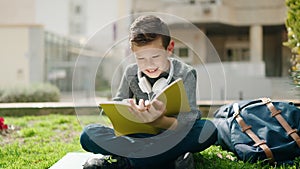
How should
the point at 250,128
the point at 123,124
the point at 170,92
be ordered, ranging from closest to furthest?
the point at 170,92, the point at 123,124, the point at 250,128

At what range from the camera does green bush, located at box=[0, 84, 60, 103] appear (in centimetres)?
750

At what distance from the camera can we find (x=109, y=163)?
187 cm

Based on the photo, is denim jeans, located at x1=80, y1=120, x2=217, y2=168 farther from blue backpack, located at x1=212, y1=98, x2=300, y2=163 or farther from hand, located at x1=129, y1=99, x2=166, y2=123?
blue backpack, located at x1=212, y1=98, x2=300, y2=163

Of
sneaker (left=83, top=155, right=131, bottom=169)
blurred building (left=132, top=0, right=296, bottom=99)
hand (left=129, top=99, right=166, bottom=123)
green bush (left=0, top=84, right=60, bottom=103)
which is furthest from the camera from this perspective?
blurred building (left=132, top=0, right=296, bottom=99)

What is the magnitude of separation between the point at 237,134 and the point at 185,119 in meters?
0.59

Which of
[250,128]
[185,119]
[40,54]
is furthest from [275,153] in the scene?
[40,54]

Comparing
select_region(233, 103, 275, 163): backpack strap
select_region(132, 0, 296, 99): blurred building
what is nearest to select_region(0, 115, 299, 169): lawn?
select_region(233, 103, 275, 163): backpack strap

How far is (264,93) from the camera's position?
1060 cm

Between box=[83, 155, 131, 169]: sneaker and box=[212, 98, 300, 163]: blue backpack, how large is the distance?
2.09 ft

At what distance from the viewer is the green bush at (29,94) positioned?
7.50 metres

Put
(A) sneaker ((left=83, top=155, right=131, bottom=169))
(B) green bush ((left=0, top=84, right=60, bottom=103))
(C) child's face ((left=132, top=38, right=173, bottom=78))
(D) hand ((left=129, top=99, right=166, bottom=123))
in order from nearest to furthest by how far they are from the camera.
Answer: (D) hand ((left=129, top=99, right=166, bottom=123))
(C) child's face ((left=132, top=38, right=173, bottom=78))
(A) sneaker ((left=83, top=155, right=131, bottom=169))
(B) green bush ((left=0, top=84, right=60, bottom=103))

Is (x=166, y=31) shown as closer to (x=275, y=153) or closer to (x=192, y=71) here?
(x=192, y=71)

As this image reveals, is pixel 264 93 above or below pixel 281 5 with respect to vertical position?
below

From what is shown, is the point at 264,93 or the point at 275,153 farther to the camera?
the point at 264,93
